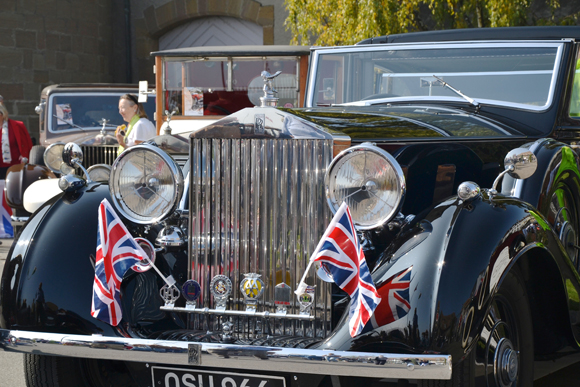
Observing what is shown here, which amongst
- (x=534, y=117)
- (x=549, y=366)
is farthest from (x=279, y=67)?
(x=549, y=366)

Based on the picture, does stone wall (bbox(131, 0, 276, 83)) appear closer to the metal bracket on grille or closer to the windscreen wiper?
the windscreen wiper

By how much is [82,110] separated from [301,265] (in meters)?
7.07

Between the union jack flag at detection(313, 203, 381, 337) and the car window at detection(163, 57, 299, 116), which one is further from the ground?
the car window at detection(163, 57, 299, 116)

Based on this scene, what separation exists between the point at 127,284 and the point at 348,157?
956 mm

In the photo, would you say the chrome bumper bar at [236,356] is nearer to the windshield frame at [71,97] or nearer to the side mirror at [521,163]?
the side mirror at [521,163]

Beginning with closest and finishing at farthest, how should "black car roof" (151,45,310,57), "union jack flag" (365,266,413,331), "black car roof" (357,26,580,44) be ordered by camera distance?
"union jack flag" (365,266,413,331), "black car roof" (357,26,580,44), "black car roof" (151,45,310,57)

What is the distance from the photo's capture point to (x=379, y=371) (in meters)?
1.95

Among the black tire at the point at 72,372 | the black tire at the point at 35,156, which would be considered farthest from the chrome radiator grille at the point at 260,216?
the black tire at the point at 35,156

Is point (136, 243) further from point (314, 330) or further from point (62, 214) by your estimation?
point (314, 330)

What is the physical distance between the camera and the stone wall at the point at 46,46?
11539 mm

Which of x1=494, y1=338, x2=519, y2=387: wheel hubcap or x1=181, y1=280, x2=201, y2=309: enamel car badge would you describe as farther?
x1=181, y1=280, x2=201, y2=309: enamel car badge

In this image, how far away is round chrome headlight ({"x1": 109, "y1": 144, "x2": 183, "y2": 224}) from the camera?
2.49m

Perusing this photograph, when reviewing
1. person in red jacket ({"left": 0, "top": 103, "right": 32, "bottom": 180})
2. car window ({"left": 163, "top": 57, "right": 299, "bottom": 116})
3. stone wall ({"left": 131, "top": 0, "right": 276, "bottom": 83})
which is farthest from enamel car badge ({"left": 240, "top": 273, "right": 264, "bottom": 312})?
stone wall ({"left": 131, "top": 0, "right": 276, "bottom": 83})

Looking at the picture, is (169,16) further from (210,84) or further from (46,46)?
(210,84)
